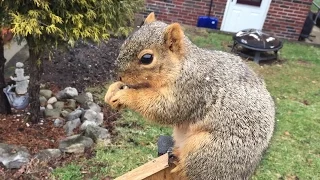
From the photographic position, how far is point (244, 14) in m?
8.55

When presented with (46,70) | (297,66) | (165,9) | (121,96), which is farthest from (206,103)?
(165,9)

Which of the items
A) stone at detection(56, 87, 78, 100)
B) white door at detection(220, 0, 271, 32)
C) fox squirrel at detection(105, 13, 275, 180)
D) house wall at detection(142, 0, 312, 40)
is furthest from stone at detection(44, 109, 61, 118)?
white door at detection(220, 0, 271, 32)

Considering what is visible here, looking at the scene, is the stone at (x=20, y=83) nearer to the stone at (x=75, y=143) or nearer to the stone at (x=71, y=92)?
the stone at (x=71, y=92)

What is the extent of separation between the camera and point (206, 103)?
1.85 m

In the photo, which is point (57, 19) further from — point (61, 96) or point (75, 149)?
point (61, 96)

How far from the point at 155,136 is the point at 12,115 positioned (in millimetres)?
1618

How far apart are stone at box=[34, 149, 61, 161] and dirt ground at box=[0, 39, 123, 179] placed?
51 millimetres

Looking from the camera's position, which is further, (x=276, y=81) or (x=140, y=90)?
(x=276, y=81)

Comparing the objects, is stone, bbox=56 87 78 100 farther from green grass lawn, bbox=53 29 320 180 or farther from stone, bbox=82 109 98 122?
stone, bbox=82 109 98 122

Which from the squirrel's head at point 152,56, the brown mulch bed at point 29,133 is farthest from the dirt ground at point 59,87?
the squirrel's head at point 152,56

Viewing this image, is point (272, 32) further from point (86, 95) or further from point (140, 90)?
point (140, 90)

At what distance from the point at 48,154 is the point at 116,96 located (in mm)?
2043

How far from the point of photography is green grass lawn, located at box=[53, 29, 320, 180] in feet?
11.8

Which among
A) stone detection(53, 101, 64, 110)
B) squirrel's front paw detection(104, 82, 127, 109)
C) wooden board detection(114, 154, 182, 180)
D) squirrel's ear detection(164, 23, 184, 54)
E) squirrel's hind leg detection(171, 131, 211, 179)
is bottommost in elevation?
stone detection(53, 101, 64, 110)
